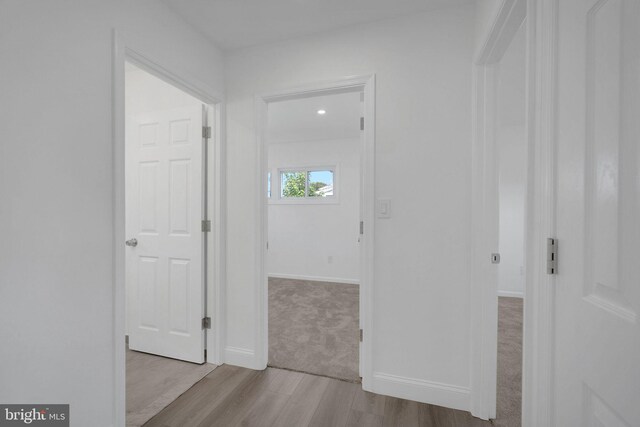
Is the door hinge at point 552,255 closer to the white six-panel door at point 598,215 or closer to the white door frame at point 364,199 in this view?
the white six-panel door at point 598,215

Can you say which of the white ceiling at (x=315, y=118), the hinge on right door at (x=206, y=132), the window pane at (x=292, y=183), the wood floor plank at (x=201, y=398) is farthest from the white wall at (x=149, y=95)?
the window pane at (x=292, y=183)

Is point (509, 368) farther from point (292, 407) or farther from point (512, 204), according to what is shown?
point (512, 204)

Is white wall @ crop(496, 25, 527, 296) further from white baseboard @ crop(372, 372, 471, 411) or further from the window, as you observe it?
white baseboard @ crop(372, 372, 471, 411)

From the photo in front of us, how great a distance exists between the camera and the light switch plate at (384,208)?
193 centimetres

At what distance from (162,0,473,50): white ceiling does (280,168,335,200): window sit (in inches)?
122

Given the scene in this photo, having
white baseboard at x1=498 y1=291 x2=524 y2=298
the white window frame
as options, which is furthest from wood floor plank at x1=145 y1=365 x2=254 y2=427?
white baseboard at x1=498 y1=291 x2=524 y2=298

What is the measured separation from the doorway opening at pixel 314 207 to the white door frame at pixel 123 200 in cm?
138

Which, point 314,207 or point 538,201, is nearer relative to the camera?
point 538,201

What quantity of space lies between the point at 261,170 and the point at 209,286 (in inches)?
39.1

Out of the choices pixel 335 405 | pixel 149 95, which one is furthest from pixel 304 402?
pixel 149 95

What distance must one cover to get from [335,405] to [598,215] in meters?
1.72

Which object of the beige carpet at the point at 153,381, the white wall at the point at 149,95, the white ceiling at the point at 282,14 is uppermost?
the white ceiling at the point at 282,14

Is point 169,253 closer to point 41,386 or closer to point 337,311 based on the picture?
point 41,386

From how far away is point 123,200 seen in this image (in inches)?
61.2
